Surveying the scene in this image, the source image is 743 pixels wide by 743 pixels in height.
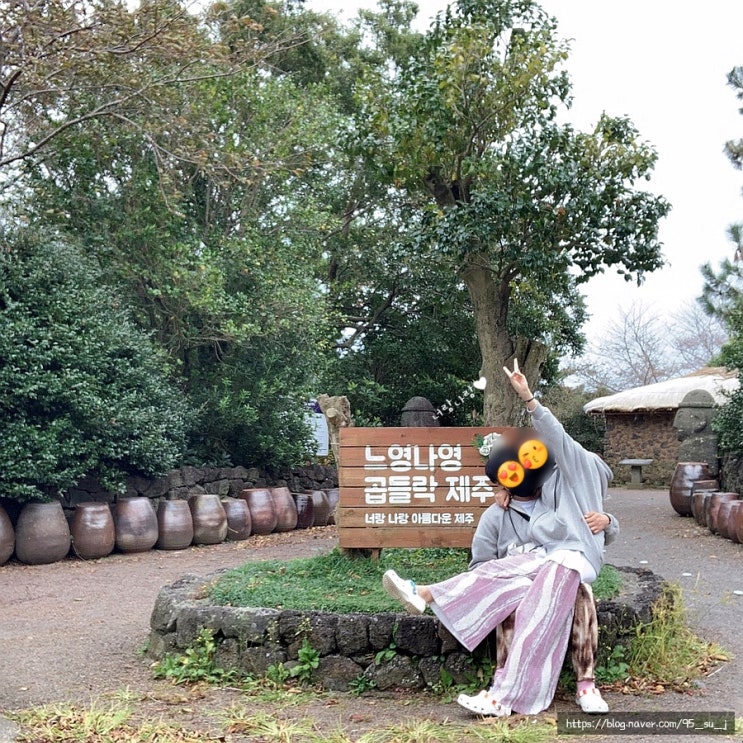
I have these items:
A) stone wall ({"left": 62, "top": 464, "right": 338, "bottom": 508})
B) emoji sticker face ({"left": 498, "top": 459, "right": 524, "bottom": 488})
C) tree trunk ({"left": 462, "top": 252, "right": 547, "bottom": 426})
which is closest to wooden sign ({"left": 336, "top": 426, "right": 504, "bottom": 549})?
emoji sticker face ({"left": 498, "top": 459, "right": 524, "bottom": 488})

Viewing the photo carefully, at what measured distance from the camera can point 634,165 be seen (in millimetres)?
10281

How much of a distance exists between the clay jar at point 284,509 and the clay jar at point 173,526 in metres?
1.77

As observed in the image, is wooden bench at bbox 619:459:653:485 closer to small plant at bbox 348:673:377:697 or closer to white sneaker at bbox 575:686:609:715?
small plant at bbox 348:673:377:697

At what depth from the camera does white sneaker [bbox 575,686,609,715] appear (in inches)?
160

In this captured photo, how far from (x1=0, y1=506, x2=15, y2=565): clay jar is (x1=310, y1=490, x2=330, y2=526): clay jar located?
16.4ft

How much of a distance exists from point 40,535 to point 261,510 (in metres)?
3.34

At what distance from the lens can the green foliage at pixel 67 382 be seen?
950 centimetres

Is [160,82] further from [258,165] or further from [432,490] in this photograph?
[432,490]

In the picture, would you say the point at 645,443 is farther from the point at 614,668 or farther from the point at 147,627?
the point at 614,668

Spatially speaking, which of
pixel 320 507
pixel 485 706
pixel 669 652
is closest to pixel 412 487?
pixel 669 652

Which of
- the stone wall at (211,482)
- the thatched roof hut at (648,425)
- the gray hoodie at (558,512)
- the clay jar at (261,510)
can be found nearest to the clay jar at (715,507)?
the clay jar at (261,510)

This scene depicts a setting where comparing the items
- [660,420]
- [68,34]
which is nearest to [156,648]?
[68,34]

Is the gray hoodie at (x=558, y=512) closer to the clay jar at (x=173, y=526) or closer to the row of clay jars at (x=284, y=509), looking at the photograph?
the clay jar at (x=173, y=526)

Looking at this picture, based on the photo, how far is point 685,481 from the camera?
1380 centimetres
